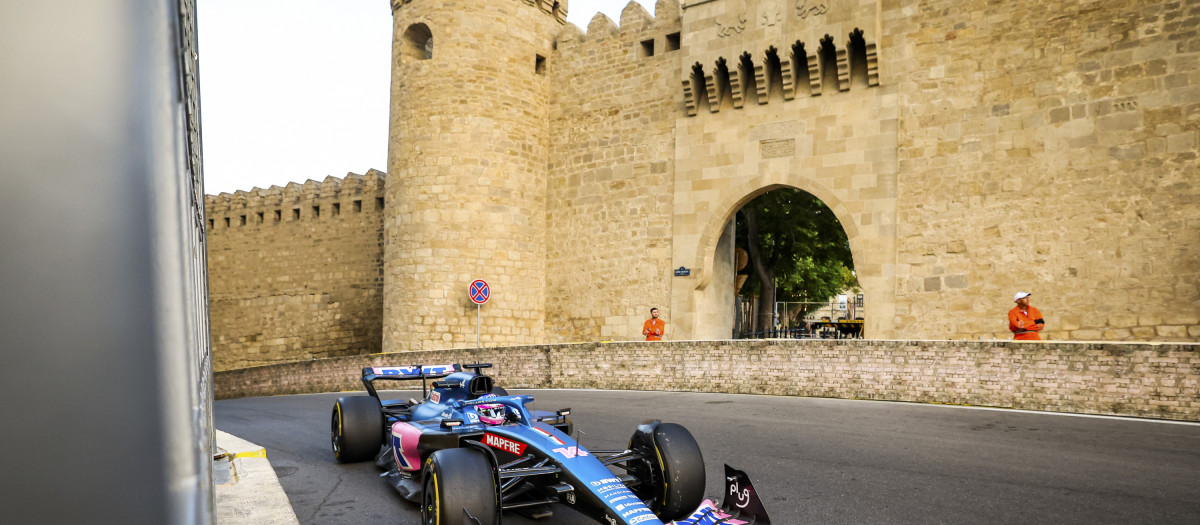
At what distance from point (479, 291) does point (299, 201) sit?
11.5m

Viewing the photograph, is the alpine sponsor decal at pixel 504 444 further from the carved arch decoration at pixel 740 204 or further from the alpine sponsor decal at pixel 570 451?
the carved arch decoration at pixel 740 204

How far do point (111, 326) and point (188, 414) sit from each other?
205 mm

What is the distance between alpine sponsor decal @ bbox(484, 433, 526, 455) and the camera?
15.0ft

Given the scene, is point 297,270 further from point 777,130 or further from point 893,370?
point 893,370

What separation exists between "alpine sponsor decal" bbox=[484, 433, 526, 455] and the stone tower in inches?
575

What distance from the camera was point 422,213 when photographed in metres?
19.8

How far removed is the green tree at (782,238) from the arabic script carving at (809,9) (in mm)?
8601

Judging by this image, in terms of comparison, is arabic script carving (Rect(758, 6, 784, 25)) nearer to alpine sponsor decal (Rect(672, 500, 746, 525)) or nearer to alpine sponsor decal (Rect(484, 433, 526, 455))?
alpine sponsor decal (Rect(484, 433, 526, 455))

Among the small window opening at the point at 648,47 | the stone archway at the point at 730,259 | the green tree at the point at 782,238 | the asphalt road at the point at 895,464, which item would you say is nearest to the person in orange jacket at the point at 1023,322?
the asphalt road at the point at 895,464

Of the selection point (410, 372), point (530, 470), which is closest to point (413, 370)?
point (410, 372)

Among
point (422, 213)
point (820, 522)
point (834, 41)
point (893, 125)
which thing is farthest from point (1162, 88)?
point (422, 213)

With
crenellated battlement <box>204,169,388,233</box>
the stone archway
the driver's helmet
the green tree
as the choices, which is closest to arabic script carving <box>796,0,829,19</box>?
the stone archway

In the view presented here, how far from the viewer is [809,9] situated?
54.0 feet

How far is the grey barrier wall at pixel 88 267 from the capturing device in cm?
93
